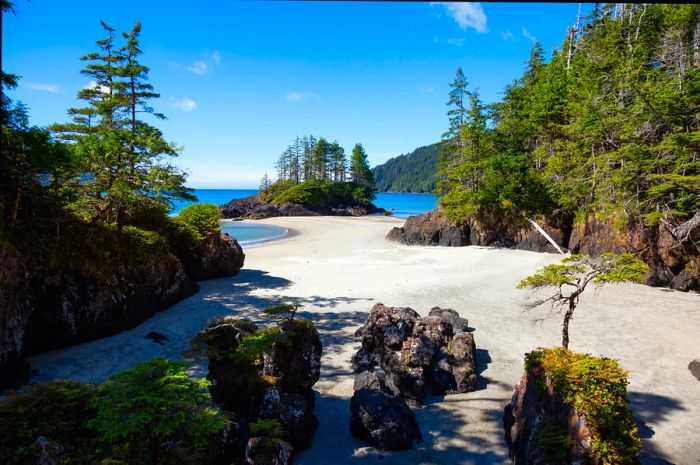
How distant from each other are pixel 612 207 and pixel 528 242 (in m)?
8.17

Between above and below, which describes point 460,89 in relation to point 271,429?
above

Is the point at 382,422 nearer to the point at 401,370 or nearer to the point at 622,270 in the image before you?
the point at 401,370

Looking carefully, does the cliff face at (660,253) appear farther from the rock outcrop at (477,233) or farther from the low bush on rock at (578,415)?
the low bush on rock at (578,415)

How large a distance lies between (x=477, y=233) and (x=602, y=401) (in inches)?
1024

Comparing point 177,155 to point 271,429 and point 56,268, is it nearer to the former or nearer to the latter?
point 56,268

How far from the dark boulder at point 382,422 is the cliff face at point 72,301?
831cm

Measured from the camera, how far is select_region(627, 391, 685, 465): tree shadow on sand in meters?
7.46

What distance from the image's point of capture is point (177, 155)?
15.6 metres

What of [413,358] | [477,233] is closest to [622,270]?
[413,358]

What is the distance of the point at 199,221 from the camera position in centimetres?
1962

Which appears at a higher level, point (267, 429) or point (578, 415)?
point (578, 415)

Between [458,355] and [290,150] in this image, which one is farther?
[290,150]

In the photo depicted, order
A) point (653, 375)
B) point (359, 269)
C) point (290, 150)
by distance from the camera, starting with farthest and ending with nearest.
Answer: point (290, 150), point (359, 269), point (653, 375)

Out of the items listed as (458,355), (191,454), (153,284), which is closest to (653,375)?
(458,355)
